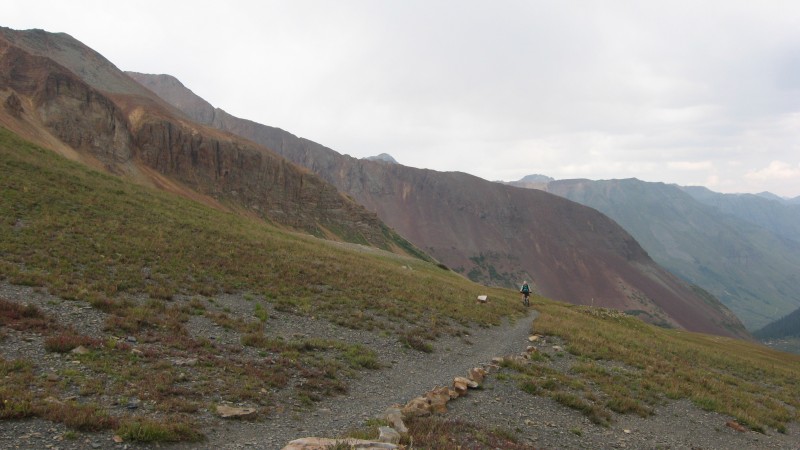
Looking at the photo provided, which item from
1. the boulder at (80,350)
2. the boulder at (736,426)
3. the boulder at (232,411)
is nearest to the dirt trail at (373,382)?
the boulder at (232,411)

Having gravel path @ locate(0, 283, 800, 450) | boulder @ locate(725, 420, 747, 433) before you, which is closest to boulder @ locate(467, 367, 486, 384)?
gravel path @ locate(0, 283, 800, 450)

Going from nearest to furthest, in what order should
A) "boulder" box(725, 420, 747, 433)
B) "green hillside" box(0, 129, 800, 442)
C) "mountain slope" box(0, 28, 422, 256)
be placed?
"green hillside" box(0, 129, 800, 442) < "boulder" box(725, 420, 747, 433) < "mountain slope" box(0, 28, 422, 256)

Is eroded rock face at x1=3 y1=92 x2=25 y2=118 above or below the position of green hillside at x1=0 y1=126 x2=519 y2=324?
above

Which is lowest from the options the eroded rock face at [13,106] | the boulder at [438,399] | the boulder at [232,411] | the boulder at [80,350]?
the boulder at [80,350]

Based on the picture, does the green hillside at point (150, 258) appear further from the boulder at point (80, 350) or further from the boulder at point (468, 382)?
the boulder at point (468, 382)

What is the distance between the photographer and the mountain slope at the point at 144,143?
83.4 m

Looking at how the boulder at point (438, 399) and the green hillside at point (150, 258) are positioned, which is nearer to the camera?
the boulder at point (438, 399)

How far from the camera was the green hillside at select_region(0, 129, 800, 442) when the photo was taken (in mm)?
11266

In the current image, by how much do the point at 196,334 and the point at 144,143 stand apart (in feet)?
338

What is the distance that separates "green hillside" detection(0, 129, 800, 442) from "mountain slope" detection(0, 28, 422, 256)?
49.0 meters

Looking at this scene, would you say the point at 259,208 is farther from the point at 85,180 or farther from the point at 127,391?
the point at 127,391

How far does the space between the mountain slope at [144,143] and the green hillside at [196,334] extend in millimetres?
49025

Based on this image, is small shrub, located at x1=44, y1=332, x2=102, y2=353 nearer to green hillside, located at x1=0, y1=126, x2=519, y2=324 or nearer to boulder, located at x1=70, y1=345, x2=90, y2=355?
boulder, located at x1=70, y1=345, x2=90, y2=355

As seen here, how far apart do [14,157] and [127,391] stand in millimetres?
35798
